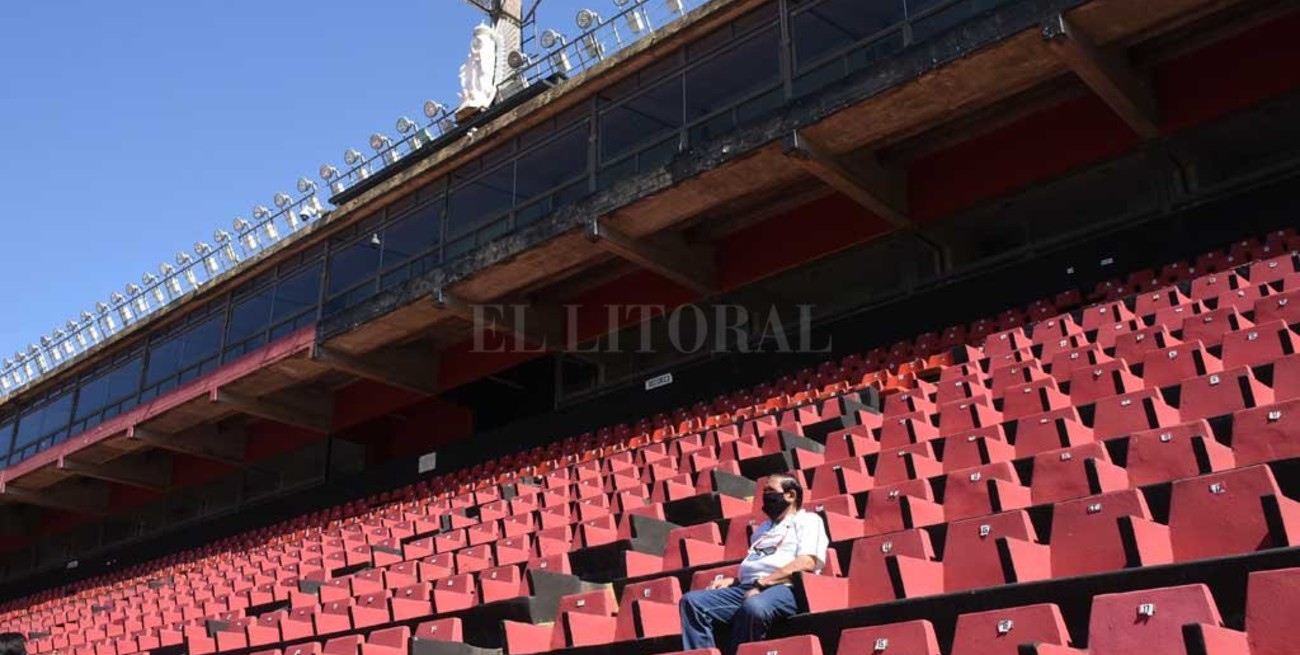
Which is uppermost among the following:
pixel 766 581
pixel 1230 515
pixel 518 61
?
pixel 518 61

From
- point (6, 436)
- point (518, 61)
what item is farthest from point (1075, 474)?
point (6, 436)

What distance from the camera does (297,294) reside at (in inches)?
647

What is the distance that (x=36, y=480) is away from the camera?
20.6m

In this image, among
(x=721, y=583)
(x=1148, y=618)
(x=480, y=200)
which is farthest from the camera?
(x=480, y=200)

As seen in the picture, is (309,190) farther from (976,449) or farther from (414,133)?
(976,449)

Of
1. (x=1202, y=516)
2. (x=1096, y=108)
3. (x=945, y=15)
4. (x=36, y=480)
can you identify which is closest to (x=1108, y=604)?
(x=1202, y=516)

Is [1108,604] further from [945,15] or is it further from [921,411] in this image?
[945,15]

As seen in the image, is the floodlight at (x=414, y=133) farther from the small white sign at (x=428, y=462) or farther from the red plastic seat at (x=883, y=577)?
the red plastic seat at (x=883, y=577)

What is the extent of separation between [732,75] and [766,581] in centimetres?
841

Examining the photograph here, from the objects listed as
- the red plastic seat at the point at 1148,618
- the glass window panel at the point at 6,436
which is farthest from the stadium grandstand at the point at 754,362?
the glass window panel at the point at 6,436

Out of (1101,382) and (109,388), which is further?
(109,388)

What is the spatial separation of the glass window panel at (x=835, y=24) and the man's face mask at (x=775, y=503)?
7245mm

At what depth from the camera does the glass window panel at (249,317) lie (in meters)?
16.9

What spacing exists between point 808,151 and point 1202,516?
7.46 meters
